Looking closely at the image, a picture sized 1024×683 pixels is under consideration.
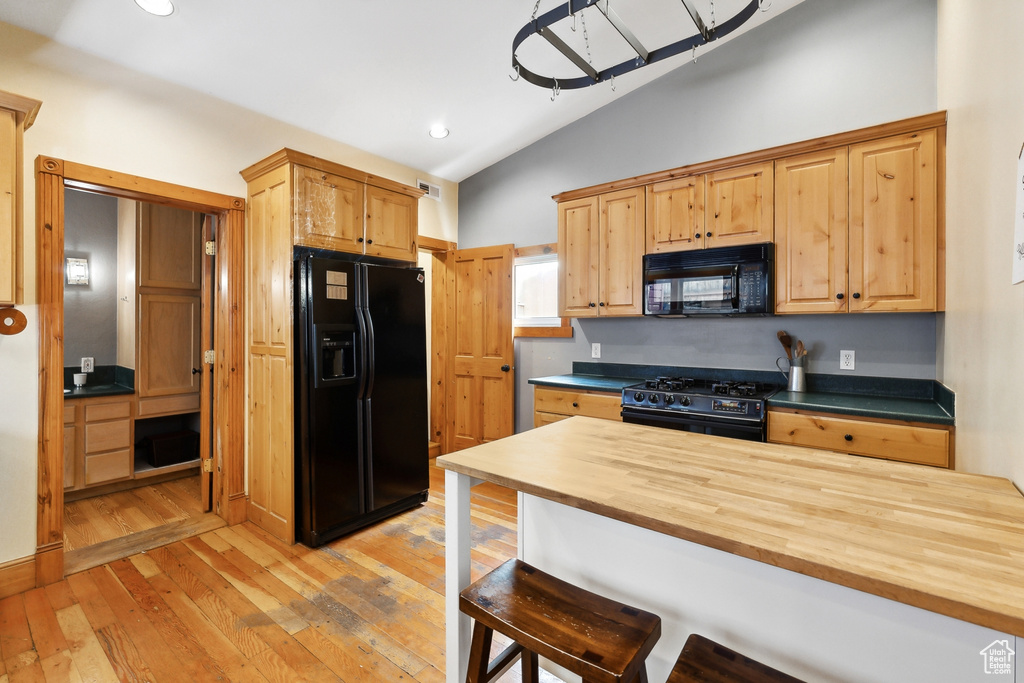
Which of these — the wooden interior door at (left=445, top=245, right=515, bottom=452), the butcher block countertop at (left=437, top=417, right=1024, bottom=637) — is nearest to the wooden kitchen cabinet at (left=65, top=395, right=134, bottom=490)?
the wooden interior door at (left=445, top=245, right=515, bottom=452)

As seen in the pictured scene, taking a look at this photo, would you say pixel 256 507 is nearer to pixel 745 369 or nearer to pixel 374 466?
pixel 374 466

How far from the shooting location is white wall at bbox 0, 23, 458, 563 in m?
2.29

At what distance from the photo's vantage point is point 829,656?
3.35ft

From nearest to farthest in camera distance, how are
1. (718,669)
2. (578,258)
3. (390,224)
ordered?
(718,669) → (390,224) → (578,258)

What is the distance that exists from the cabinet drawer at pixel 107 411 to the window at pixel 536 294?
3.23 metres

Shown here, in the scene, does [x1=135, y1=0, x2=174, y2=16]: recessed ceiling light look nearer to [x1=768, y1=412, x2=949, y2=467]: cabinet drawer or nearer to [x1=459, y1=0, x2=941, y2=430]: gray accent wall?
[x1=459, y1=0, x2=941, y2=430]: gray accent wall

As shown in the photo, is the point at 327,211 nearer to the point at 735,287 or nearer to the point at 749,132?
the point at 735,287

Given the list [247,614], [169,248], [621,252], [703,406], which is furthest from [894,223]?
[169,248]

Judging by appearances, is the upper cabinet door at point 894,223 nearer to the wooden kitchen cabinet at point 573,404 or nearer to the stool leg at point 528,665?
the wooden kitchen cabinet at point 573,404

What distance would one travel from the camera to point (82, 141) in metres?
2.48

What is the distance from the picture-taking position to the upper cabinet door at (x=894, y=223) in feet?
7.90

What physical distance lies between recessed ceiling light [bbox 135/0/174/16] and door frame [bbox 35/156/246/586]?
88cm

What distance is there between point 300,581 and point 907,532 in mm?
2592

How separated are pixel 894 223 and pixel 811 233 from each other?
38 centimetres
